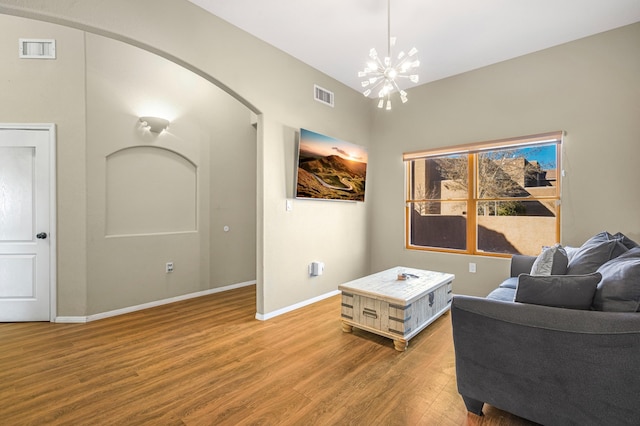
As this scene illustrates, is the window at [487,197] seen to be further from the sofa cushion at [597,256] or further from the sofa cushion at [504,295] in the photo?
the sofa cushion at [597,256]

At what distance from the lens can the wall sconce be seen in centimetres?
369

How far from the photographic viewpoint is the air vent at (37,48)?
3195mm

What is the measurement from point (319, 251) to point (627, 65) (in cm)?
396

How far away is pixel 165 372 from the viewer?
2.26 m

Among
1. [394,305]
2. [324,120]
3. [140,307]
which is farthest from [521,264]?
[140,307]

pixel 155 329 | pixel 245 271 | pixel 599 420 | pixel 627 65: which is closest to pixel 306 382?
pixel 599 420

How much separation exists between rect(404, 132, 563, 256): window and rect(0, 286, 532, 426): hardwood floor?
1.41m

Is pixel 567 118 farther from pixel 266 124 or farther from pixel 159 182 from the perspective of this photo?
pixel 159 182

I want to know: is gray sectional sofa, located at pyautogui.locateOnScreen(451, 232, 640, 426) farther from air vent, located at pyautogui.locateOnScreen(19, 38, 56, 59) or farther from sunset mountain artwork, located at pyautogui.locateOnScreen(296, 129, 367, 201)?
air vent, located at pyautogui.locateOnScreen(19, 38, 56, 59)

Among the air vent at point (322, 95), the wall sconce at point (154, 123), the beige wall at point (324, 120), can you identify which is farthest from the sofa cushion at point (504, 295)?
the wall sconce at point (154, 123)

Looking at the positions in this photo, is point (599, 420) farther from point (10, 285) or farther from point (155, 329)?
point (10, 285)

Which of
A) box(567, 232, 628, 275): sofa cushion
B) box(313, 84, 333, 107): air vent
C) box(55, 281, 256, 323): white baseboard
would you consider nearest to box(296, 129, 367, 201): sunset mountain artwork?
box(313, 84, 333, 107): air vent

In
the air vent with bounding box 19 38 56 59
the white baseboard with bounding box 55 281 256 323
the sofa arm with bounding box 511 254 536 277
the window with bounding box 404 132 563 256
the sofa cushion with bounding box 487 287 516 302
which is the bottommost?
the white baseboard with bounding box 55 281 256 323

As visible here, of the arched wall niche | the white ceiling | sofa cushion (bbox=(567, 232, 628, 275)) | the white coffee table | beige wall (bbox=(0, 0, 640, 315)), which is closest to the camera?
sofa cushion (bbox=(567, 232, 628, 275))
